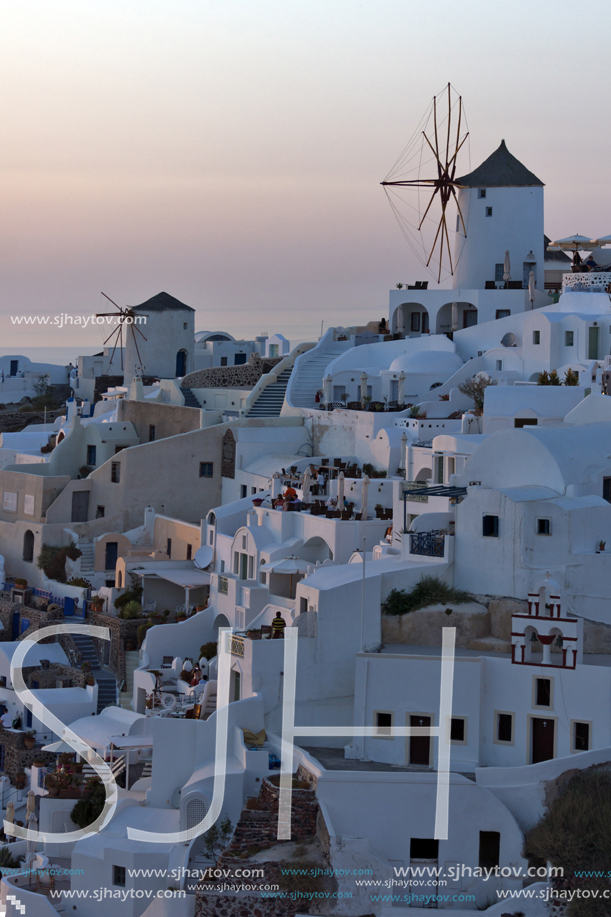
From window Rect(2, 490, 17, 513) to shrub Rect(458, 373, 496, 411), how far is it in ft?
42.0

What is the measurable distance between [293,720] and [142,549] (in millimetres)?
12020

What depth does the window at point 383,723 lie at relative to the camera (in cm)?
2562

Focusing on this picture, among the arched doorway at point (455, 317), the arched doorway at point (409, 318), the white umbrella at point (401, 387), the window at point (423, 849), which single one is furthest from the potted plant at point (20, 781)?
the arched doorway at point (409, 318)

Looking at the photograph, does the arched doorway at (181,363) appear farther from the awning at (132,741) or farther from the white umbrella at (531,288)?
the awning at (132,741)

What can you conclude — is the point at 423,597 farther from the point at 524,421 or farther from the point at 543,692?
the point at 524,421

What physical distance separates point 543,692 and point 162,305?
1098 inches

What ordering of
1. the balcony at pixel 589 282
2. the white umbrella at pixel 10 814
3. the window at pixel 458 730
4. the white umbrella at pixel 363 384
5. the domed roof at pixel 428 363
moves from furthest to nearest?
the balcony at pixel 589 282, the domed roof at pixel 428 363, the white umbrella at pixel 363 384, the white umbrella at pixel 10 814, the window at pixel 458 730

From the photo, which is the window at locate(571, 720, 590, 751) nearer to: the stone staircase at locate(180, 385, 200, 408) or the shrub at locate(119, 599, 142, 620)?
the shrub at locate(119, 599, 142, 620)

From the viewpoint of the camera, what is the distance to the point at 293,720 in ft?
86.9

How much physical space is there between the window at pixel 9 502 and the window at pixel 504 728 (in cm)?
1915

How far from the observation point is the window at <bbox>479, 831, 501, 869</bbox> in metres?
24.1

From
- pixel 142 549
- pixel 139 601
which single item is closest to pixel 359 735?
pixel 139 601

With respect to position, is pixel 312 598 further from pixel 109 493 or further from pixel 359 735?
pixel 109 493

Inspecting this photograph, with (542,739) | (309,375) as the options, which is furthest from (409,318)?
(542,739)
